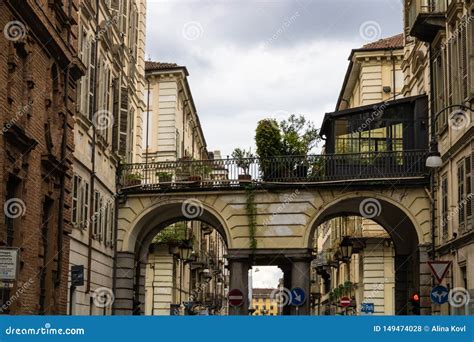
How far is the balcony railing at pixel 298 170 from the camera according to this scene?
107ft

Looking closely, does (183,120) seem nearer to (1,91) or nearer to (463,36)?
(463,36)

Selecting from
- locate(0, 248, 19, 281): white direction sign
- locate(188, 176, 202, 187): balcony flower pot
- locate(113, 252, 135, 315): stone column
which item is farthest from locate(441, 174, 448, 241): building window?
locate(0, 248, 19, 281): white direction sign

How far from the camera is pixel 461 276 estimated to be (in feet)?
85.3

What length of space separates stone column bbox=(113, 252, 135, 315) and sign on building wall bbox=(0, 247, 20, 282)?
20710 millimetres

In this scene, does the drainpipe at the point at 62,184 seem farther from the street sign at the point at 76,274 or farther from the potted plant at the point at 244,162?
the potted plant at the point at 244,162

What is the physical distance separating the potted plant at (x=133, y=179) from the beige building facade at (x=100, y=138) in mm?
648

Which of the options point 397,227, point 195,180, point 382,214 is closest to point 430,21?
point 382,214

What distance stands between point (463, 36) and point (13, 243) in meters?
13.6

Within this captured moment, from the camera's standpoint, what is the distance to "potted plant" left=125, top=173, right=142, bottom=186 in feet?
114

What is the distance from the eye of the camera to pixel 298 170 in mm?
33906

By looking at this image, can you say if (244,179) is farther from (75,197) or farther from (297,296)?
(75,197)

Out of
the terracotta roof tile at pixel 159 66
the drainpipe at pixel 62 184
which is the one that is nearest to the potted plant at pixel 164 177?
the drainpipe at pixel 62 184

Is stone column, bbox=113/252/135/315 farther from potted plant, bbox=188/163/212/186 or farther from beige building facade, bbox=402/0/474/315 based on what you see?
beige building facade, bbox=402/0/474/315

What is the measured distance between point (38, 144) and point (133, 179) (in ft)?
45.9
